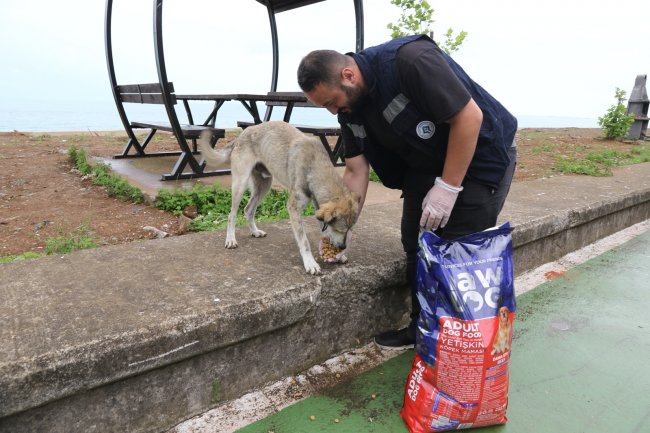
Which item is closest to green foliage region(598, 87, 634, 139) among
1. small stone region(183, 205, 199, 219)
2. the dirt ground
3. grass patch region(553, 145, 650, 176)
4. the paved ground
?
grass patch region(553, 145, 650, 176)

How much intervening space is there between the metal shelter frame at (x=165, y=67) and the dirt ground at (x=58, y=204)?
0.92 metres

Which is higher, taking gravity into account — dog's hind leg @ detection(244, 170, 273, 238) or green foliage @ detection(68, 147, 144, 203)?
dog's hind leg @ detection(244, 170, 273, 238)

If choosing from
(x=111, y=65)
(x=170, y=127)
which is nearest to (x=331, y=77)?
(x=170, y=127)

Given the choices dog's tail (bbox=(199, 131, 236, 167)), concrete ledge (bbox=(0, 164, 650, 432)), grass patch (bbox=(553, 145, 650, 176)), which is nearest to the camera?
concrete ledge (bbox=(0, 164, 650, 432))

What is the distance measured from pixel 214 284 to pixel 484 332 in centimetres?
133

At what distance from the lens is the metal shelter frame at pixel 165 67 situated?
536 centimetres

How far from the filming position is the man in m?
1.86

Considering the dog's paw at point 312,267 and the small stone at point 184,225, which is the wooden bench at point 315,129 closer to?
the small stone at point 184,225

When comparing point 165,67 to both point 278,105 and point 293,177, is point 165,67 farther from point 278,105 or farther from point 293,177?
point 293,177

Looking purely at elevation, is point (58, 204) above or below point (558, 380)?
above

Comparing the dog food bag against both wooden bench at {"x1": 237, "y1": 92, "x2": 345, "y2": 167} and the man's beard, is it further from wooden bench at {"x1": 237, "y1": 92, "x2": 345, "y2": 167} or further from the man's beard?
wooden bench at {"x1": 237, "y1": 92, "x2": 345, "y2": 167}

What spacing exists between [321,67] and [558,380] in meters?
2.06

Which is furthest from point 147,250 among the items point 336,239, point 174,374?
point 336,239

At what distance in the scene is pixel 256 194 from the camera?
3.48m
